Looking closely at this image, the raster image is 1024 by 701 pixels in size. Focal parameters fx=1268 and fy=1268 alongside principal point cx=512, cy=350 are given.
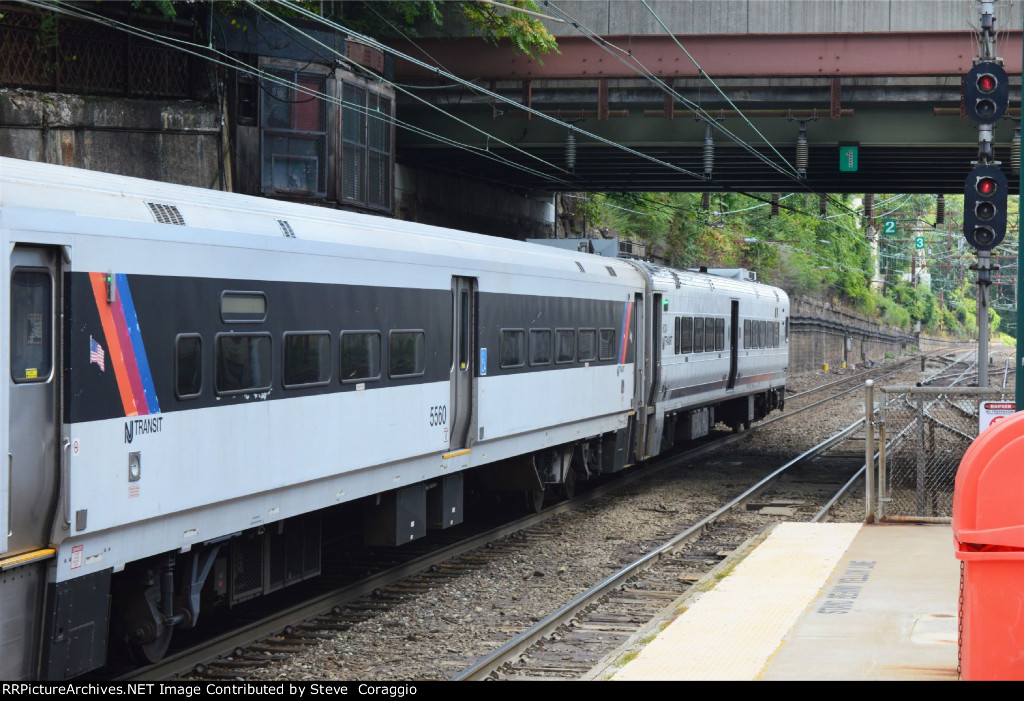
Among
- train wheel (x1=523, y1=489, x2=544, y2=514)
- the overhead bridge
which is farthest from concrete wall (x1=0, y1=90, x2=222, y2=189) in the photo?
train wheel (x1=523, y1=489, x2=544, y2=514)

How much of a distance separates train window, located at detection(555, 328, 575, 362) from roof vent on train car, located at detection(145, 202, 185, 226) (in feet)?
26.1

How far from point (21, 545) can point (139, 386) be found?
1.34 metres

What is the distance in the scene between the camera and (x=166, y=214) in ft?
27.0

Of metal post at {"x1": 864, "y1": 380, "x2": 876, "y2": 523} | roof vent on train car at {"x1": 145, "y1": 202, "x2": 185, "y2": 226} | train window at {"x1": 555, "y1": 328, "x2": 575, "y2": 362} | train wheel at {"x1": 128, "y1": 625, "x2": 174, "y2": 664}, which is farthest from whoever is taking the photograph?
train window at {"x1": 555, "y1": 328, "x2": 575, "y2": 362}

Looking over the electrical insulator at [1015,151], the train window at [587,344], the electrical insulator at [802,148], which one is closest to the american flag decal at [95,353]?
the train window at [587,344]

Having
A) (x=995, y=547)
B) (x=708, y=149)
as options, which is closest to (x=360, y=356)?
(x=995, y=547)

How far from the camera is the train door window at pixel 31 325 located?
682 centimetres

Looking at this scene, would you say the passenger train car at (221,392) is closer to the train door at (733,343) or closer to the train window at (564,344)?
the train window at (564,344)

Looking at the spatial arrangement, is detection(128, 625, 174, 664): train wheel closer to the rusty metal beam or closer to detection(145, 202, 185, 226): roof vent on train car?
detection(145, 202, 185, 226): roof vent on train car

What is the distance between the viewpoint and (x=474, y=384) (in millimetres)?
13227

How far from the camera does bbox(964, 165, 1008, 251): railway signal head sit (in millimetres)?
13188

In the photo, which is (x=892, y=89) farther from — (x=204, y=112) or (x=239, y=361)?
(x=239, y=361)

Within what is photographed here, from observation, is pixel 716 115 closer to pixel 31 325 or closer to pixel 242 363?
pixel 242 363

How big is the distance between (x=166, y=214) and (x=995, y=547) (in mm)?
5456
